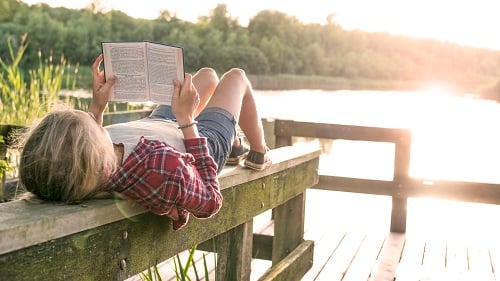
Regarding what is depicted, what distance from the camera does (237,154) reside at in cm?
290

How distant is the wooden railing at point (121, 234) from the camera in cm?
157

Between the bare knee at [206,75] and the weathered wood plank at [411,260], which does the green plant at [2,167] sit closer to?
the bare knee at [206,75]

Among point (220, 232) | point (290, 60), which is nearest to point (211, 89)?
point (220, 232)

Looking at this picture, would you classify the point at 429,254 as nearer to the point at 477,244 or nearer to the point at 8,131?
the point at 477,244

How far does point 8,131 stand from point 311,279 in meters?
1.63

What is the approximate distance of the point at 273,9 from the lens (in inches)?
1847

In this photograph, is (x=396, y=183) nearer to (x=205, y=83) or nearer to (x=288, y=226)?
(x=288, y=226)

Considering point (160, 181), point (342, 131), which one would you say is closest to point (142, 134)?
point (160, 181)

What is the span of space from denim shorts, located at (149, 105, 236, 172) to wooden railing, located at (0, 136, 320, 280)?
0.07 m

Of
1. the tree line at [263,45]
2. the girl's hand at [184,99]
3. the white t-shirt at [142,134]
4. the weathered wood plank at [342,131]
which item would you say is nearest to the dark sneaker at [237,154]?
the white t-shirt at [142,134]

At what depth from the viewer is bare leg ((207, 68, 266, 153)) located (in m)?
2.74

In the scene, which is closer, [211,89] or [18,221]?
[18,221]

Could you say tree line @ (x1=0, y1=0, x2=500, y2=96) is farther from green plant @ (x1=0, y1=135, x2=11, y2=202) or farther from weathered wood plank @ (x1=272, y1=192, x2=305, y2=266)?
green plant @ (x1=0, y1=135, x2=11, y2=202)

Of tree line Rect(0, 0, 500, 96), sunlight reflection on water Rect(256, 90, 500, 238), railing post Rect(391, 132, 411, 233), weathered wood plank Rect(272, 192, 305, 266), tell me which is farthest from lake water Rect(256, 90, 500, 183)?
tree line Rect(0, 0, 500, 96)
